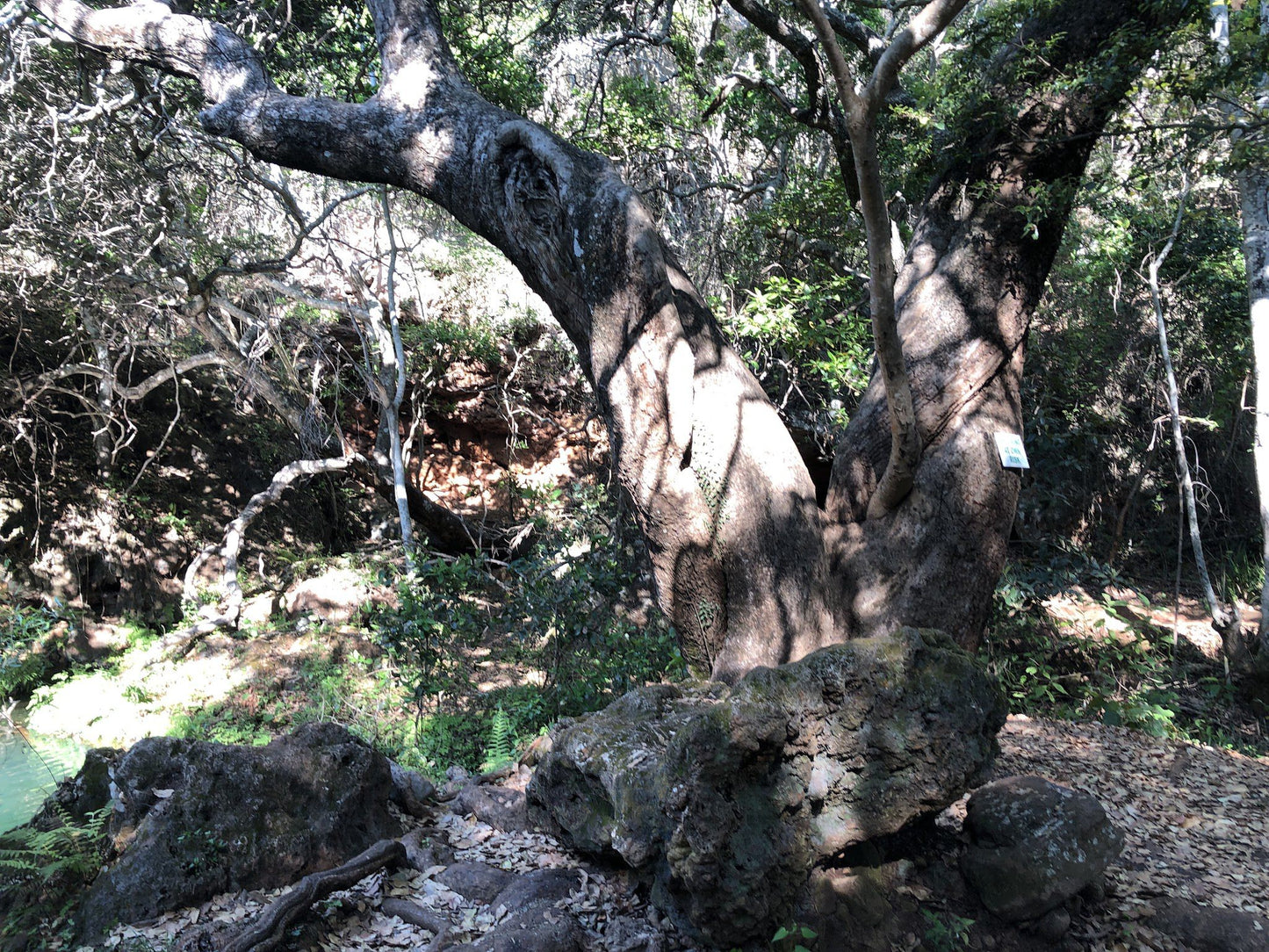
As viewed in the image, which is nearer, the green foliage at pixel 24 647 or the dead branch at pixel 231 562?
the green foliage at pixel 24 647

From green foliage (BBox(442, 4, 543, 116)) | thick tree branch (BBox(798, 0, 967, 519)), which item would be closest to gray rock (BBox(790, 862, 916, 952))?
thick tree branch (BBox(798, 0, 967, 519))

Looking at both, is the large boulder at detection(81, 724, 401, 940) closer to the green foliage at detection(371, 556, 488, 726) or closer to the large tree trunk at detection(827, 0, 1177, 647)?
the green foliage at detection(371, 556, 488, 726)

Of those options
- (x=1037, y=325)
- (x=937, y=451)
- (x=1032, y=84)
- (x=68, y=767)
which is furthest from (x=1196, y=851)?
(x=1037, y=325)

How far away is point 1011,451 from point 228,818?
357 centimetres

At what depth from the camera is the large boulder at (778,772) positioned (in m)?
2.34

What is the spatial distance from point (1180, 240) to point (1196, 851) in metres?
8.26

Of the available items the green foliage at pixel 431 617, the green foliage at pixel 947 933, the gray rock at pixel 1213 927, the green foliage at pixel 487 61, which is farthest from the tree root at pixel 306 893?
the green foliage at pixel 487 61

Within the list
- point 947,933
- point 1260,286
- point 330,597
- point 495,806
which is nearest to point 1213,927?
point 947,933

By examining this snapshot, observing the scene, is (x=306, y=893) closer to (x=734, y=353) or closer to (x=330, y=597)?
(x=734, y=353)

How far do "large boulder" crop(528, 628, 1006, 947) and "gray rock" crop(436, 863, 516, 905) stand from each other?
303 mm

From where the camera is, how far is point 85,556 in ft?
31.8

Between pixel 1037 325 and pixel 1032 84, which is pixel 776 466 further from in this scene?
Result: pixel 1037 325

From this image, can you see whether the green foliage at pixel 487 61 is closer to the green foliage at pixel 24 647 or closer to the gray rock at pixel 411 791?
the gray rock at pixel 411 791

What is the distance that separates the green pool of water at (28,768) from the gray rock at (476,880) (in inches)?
72.5
